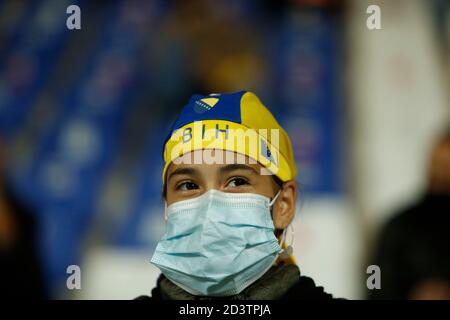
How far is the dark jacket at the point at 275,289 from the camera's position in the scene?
142 cm

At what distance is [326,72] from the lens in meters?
3.42

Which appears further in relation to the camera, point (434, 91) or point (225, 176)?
point (434, 91)

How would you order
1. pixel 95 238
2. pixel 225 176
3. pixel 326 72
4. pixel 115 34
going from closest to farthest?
pixel 225 176, pixel 95 238, pixel 326 72, pixel 115 34

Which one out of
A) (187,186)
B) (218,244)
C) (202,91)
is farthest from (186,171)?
(202,91)

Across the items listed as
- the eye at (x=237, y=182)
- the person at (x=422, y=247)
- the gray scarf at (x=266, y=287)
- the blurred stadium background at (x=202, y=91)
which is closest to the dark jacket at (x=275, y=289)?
the gray scarf at (x=266, y=287)

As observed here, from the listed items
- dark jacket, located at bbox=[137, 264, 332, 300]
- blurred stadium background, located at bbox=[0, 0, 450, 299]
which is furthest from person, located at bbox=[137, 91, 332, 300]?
blurred stadium background, located at bbox=[0, 0, 450, 299]

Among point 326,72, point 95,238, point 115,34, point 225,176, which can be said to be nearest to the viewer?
point 225,176

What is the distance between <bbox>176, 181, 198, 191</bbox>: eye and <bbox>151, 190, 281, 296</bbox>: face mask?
0.07 ft

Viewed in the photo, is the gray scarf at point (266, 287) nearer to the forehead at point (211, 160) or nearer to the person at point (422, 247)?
the forehead at point (211, 160)

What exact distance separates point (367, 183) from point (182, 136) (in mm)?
1783

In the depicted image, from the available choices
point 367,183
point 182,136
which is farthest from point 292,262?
point 367,183

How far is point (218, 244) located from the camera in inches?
57.7

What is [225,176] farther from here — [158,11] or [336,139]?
[158,11]

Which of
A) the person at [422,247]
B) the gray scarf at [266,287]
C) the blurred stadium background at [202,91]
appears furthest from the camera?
the blurred stadium background at [202,91]
